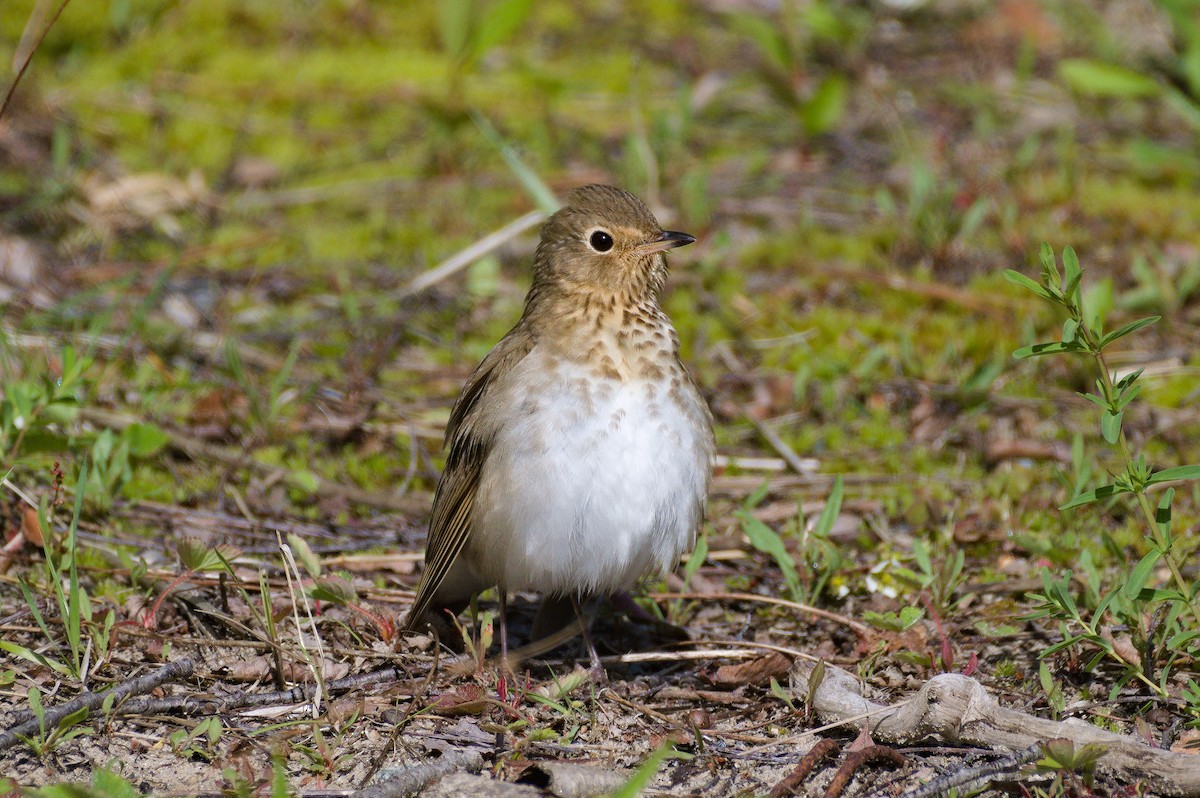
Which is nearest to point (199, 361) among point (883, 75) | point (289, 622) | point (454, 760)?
point (289, 622)

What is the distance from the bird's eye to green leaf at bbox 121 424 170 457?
1.96 meters

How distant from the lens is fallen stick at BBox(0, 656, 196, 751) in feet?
11.3

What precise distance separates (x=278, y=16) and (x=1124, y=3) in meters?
6.09

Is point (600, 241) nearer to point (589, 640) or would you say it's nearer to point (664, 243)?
point (664, 243)

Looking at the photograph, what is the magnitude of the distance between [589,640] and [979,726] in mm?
1386

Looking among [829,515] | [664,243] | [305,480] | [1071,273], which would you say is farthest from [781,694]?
[305,480]

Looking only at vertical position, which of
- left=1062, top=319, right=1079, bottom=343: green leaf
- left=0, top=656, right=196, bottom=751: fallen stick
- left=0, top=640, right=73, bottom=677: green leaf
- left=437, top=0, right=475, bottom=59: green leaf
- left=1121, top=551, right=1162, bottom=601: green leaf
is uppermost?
left=437, top=0, right=475, bottom=59: green leaf

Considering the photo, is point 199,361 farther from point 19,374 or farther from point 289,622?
point 289,622

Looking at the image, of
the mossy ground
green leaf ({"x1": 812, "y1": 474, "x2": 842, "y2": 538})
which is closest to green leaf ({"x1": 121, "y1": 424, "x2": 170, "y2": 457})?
the mossy ground

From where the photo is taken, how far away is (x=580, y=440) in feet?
13.2

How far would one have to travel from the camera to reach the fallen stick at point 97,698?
3430 millimetres

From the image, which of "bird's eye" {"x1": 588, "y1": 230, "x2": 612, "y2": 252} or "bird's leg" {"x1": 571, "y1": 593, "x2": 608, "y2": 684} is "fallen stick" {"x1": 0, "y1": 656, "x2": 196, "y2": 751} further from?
"bird's eye" {"x1": 588, "y1": 230, "x2": 612, "y2": 252}

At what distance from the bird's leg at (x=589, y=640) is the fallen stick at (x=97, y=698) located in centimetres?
126

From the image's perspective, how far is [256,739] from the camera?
11.9 feet
